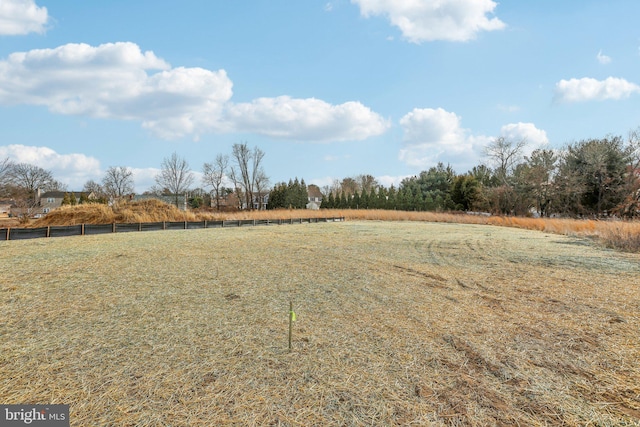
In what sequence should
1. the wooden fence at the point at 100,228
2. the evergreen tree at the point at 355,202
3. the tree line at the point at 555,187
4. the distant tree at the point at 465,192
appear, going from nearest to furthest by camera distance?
the wooden fence at the point at 100,228
the tree line at the point at 555,187
the distant tree at the point at 465,192
the evergreen tree at the point at 355,202

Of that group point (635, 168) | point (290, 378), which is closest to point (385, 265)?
point (290, 378)

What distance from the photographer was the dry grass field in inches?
83.7

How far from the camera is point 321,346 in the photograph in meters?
2.99

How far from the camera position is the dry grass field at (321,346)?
2.12 m

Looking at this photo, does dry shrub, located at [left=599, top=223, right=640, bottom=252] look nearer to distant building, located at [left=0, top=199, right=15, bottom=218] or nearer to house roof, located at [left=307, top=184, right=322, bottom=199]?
distant building, located at [left=0, top=199, right=15, bottom=218]

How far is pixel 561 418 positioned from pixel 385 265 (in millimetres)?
4641

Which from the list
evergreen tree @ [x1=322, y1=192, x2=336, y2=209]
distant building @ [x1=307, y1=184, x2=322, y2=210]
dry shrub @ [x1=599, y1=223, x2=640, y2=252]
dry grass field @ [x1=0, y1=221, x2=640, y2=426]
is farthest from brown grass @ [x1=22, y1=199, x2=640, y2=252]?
distant building @ [x1=307, y1=184, x2=322, y2=210]

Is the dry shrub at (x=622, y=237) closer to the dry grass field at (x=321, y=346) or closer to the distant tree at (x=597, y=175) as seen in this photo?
the dry grass field at (x=321, y=346)

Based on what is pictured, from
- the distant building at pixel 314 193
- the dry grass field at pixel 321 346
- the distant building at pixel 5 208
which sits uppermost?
the distant building at pixel 314 193

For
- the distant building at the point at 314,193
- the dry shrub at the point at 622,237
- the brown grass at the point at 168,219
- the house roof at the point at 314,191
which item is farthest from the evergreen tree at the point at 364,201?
the dry shrub at the point at 622,237

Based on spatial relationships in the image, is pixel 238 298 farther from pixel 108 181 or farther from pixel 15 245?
pixel 108 181

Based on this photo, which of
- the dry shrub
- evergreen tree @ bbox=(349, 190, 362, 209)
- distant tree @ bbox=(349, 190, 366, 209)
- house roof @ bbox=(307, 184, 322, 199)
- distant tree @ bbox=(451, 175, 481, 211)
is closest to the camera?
the dry shrub

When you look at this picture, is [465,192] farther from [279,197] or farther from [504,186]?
[279,197]

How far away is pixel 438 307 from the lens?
407 cm
